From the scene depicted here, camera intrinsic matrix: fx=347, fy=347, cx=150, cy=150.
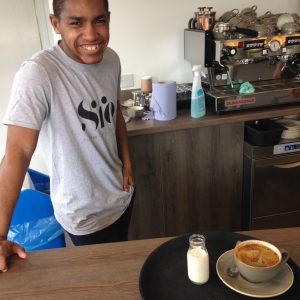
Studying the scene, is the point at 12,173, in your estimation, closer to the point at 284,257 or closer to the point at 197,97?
the point at 284,257

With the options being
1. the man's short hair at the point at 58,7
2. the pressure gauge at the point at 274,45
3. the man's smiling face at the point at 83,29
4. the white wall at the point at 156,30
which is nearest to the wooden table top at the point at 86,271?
the man's smiling face at the point at 83,29

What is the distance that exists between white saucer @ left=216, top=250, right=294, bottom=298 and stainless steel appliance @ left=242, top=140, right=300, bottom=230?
1.23m

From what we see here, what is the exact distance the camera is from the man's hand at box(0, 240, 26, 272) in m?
0.87

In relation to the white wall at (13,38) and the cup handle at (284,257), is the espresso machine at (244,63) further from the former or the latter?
the cup handle at (284,257)

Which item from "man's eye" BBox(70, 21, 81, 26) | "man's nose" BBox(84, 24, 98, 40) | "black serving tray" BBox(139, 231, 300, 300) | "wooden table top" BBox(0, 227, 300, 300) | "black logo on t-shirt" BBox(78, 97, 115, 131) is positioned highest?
"man's eye" BBox(70, 21, 81, 26)

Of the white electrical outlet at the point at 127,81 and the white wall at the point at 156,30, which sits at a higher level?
the white wall at the point at 156,30

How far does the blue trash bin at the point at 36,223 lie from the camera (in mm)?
1660

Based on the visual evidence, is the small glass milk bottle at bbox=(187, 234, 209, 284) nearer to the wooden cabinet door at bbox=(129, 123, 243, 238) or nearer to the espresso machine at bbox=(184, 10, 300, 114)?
the wooden cabinet door at bbox=(129, 123, 243, 238)

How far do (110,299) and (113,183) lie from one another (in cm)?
56

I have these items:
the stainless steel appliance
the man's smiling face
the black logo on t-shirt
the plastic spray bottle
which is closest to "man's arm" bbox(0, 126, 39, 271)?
the black logo on t-shirt

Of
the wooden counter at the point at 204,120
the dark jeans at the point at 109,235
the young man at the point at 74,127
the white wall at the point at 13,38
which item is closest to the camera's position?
the young man at the point at 74,127

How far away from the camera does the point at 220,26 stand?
6.46 ft

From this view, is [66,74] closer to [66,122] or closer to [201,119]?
[66,122]

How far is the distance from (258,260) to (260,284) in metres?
0.05
